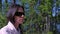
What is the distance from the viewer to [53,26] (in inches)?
274

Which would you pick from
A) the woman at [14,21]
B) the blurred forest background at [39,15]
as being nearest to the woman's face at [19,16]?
the woman at [14,21]

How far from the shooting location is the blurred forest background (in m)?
6.23

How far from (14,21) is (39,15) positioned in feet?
12.4

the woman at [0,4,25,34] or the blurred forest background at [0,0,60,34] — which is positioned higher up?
the woman at [0,4,25,34]

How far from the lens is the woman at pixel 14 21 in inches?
102

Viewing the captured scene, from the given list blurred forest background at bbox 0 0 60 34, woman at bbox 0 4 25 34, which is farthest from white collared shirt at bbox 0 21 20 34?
blurred forest background at bbox 0 0 60 34

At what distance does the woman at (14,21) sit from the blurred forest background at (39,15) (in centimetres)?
341

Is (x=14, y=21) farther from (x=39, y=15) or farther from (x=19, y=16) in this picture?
(x=39, y=15)

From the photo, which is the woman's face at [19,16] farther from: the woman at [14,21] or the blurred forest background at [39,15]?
the blurred forest background at [39,15]

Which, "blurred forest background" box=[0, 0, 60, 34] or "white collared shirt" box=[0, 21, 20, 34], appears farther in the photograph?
"blurred forest background" box=[0, 0, 60, 34]

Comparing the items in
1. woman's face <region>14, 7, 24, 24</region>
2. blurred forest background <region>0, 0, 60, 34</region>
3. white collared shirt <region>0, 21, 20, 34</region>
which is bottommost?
blurred forest background <region>0, 0, 60, 34</region>

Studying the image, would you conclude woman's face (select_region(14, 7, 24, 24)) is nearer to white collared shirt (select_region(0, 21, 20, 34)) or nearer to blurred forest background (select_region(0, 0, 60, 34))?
white collared shirt (select_region(0, 21, 20, 34))

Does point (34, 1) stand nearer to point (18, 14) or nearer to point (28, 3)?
point (28, 3)

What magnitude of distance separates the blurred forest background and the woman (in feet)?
11.2
